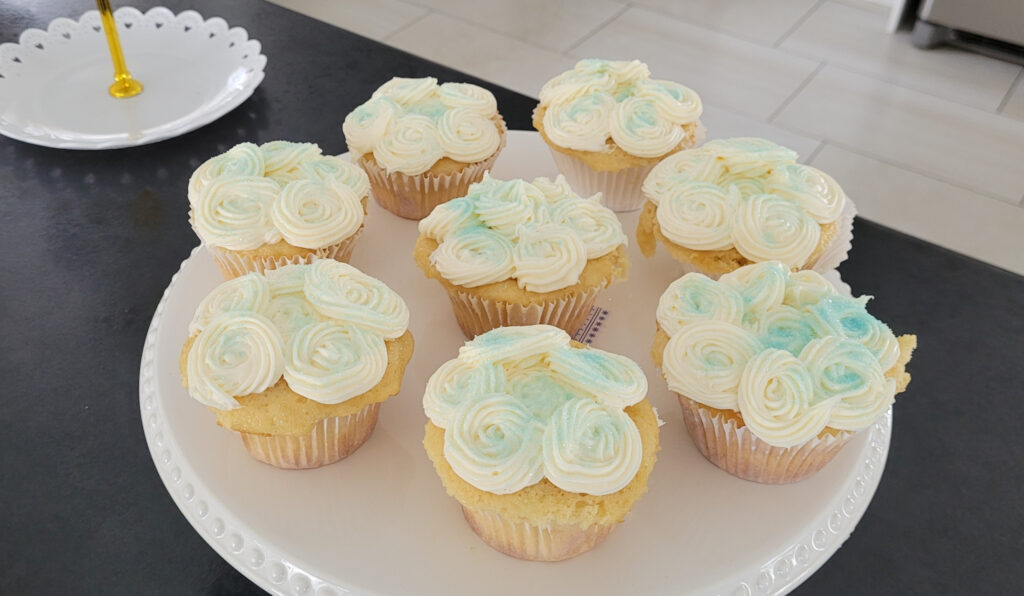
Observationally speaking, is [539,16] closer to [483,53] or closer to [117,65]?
[483,53]

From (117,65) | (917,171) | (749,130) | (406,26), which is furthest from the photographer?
(406,26)

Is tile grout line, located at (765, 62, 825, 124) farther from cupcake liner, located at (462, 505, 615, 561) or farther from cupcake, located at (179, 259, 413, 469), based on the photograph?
cupcake liner, located at (462, 505, 615, 561)

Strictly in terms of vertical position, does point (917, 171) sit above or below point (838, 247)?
below

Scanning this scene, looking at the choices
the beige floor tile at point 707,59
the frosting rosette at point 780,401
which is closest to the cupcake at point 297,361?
the frosting rosette at point 780,401

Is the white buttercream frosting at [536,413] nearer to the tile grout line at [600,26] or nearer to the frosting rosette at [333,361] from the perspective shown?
the frosting rosette at [333,361]

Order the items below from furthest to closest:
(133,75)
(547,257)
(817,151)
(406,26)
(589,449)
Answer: (406,26)
(817,151)
(133,75)
(547,257)
(589,449)

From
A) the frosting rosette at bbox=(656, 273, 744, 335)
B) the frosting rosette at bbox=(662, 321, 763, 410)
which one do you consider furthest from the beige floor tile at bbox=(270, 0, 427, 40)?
the frosting rosette at bbox=(662, 321, 763, 410)

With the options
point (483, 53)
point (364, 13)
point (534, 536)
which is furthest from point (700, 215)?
point (364, 13)
